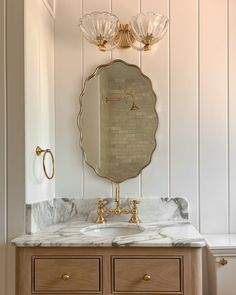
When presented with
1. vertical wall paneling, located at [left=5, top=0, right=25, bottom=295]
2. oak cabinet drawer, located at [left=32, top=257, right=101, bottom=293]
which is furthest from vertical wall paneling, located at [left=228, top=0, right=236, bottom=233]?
vertical wall paneling, located at [left=5, top=0, right=25, bottom=295]

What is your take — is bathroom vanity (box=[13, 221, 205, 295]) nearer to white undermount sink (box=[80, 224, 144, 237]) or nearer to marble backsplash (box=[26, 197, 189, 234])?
white undermount sink (box=[80, 224, 144, 237])

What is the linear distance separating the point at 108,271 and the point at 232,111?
3.69 ft

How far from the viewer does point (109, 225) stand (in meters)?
2.00

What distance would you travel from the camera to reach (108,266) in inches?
63.1

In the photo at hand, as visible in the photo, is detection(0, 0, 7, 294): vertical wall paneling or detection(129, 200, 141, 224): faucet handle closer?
→ detection(0, 0, 7, 294): vertical wall paneling

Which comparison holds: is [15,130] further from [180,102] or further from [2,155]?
[180,102]

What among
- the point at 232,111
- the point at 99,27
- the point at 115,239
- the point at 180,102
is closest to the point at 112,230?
the point at 115,239

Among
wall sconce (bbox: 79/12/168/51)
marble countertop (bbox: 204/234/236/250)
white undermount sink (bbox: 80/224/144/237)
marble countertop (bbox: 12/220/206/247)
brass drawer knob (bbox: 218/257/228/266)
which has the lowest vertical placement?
brass drawer knob (bbox: 218/257/228/266)

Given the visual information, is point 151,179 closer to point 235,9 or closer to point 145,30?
point 145,30

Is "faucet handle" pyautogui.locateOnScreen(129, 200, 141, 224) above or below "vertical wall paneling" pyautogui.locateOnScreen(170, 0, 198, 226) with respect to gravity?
below

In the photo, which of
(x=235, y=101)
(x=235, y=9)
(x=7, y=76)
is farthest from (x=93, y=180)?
(x=235, y=9)

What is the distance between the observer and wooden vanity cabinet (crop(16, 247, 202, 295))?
1.59m

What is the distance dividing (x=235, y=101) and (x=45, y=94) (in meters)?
1.04

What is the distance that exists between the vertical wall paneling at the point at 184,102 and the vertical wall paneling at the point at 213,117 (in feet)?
0.13
